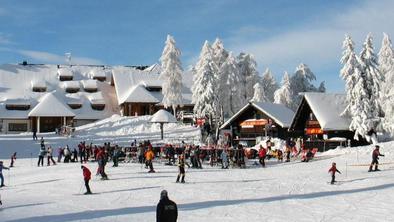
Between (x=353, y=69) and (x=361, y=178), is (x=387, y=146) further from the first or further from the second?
(x=361, y=178)

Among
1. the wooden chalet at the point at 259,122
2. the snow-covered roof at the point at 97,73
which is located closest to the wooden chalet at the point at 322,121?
the wooden chalet at the point at 259,122

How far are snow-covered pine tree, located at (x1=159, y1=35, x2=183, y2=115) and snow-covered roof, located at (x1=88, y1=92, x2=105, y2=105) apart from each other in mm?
9748

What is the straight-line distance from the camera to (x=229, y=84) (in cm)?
5928

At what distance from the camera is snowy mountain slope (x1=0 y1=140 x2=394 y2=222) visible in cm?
1542

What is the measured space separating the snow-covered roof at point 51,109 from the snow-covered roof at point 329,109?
29.5 m

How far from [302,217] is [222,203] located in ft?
10.8

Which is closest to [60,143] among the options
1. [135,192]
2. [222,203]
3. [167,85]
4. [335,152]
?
[167,85]

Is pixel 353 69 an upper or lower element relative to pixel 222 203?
upper

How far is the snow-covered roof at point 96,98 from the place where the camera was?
67.3 meters

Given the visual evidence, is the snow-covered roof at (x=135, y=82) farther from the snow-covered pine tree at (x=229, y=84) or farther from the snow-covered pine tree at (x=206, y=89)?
the snow-covered pine tree at (x=206, y=89)

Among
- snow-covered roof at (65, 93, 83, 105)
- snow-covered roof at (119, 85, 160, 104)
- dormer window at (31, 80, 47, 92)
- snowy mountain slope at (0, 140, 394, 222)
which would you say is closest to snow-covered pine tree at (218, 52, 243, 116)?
snow-covered roof at (119, 85, 160, 104)

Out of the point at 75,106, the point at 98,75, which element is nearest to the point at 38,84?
the point at 75,106

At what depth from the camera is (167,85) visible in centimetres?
6231

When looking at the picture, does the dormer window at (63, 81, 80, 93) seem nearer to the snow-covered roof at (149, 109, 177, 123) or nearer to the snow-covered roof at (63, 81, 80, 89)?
the snow-covered roof at (63, 81, 80, 89)
